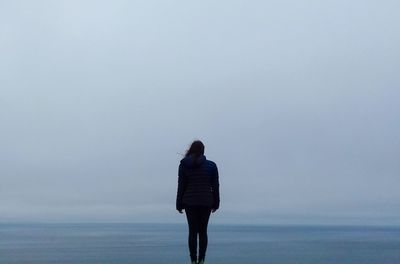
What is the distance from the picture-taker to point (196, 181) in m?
11.6

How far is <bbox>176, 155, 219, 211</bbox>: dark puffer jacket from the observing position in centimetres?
1161

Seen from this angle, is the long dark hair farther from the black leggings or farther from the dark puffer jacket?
the black leggings

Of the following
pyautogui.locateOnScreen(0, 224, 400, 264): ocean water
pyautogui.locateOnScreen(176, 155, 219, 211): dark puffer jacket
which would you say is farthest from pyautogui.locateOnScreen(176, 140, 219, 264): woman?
pyautogui.locateOnScreen(0, 224, 400, 264): ocean water

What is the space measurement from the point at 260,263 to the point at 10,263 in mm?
7671

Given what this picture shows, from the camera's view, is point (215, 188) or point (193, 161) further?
point (215, 188)

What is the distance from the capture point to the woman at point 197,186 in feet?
38.0

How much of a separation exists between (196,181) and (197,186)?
8cm

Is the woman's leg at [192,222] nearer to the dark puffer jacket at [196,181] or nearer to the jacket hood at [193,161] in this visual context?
the dark puffer jacket at [196,181]

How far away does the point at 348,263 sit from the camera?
21.8 m

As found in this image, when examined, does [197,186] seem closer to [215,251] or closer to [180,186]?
[180,186]

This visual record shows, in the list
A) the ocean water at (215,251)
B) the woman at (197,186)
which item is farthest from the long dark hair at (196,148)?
the ocean water at (215,251)

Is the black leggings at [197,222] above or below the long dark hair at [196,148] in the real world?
below

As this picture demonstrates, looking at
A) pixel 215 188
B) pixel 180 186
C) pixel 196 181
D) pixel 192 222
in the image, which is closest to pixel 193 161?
pixel 196 181

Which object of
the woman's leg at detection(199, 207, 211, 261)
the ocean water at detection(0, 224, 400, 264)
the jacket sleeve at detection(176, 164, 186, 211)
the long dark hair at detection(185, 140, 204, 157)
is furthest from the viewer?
the ocean water at detection(0, 224, 400, 264)
